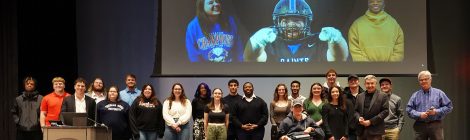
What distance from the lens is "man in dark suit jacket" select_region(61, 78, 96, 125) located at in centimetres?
698

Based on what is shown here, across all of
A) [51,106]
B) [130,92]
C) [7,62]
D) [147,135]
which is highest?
[7,62]

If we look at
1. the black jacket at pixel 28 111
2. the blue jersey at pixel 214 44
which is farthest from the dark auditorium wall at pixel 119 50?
the black jacket at pixel 28 111

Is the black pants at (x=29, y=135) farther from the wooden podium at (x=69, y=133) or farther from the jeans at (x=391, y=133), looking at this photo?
the jeans at (x=391, y=133)

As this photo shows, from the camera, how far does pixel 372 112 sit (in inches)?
254

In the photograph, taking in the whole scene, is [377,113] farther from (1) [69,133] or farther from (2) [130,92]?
(2) [130,92]

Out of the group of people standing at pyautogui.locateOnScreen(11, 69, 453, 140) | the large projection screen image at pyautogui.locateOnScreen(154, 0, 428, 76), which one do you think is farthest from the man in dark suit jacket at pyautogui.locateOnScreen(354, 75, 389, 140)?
the large projection screen image at pyautogui.locateOnScreen(154, 0, 428, 76)

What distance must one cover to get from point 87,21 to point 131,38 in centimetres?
76

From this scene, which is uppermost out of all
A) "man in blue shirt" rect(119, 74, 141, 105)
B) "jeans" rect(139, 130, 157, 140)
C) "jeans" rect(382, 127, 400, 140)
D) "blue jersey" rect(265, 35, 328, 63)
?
"blue jersey" rect(265, 35, 328, 63)

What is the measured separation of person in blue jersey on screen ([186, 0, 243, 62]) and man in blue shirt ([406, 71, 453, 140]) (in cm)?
309

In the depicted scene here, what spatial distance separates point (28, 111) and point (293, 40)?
3.68 m

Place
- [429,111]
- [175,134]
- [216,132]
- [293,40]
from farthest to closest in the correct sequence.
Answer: [293,40]
[175,134]
[216,132]
[429,111]

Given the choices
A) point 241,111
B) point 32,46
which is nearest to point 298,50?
point 241,111

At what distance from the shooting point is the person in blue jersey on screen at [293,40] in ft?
29.2

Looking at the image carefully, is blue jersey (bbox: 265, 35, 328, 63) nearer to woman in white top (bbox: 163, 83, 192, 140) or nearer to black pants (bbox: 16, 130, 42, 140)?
woman in white top (bbox: 163, 83, 192, 140)
